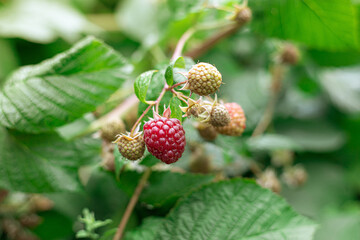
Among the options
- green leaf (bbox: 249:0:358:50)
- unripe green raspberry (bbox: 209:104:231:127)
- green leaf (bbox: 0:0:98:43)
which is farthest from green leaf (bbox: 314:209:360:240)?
green leaf (bbox: 0:0:98:43)

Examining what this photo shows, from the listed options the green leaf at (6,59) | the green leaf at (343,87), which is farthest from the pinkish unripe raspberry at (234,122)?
the green leaf at (6,59)

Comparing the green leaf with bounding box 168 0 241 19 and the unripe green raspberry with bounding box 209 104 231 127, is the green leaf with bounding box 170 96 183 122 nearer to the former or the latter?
the unripe green raspberry with bounding box 209 104 231 127

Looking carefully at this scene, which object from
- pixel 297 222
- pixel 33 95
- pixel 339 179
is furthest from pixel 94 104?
pixel 339 179

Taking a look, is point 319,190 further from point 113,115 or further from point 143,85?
point 143,85

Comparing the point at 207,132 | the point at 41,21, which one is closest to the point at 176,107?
the point at 207,132

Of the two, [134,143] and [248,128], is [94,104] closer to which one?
→ [134,143]

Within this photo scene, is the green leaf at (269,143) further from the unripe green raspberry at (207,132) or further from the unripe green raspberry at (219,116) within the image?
the unripe green raspberry at (219,116)

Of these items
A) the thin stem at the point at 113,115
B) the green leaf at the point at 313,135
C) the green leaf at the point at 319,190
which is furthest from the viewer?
the green leaf at the point at 313,135
